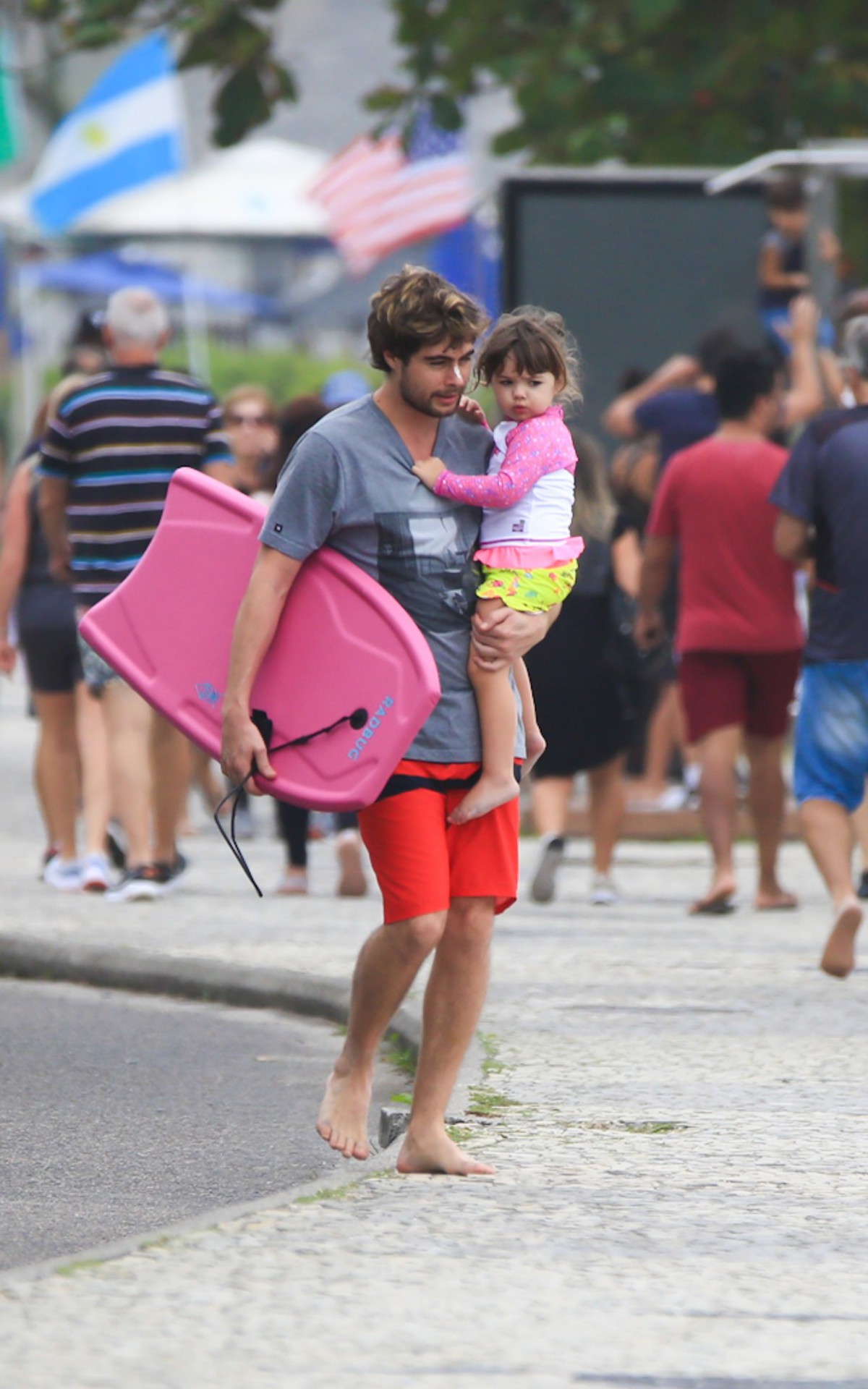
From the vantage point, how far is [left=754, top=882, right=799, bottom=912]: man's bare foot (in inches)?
396

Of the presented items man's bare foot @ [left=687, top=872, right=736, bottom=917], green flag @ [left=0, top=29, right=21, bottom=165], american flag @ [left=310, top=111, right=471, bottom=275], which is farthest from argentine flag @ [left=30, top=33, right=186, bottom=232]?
man's bare foot @ [left=687, top=872, right=736, bottom=917]

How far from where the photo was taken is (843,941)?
7.70m

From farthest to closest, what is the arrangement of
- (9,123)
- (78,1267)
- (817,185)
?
(9,123) < (817,185) < (78,1267)

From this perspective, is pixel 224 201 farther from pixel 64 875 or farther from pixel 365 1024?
pixel 365 1024

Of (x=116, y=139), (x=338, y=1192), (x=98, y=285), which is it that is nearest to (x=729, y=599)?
(x=338, y=1192)

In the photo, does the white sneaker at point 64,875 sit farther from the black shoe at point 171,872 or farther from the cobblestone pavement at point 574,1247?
the cobblestone pavement at point 574,1247

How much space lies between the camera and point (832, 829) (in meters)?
8.05

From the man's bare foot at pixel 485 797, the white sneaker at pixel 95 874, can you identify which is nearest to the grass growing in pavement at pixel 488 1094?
the man's bare foot at pixel 485 797

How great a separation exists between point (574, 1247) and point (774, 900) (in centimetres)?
563

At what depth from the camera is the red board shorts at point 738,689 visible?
32.4ft

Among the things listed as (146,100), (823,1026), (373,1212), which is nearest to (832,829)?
(823,1026)

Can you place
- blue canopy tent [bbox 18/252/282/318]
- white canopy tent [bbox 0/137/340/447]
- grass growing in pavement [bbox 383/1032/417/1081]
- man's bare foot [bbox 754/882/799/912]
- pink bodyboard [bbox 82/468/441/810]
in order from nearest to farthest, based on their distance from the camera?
pink bodyboard [bbox 82/468/441/810] < grass growing in pavement [bbox 383/1032/417/1081] < man's bare foot [bbox 754/882/799/912] < white canopy tent [bbox 0/137/340/447] < blue canopy tent [bbox 18/252/282/318]

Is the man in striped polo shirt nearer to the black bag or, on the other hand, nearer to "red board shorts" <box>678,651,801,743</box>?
the black bag

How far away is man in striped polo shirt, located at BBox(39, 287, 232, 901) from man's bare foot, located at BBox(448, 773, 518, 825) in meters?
4.56
